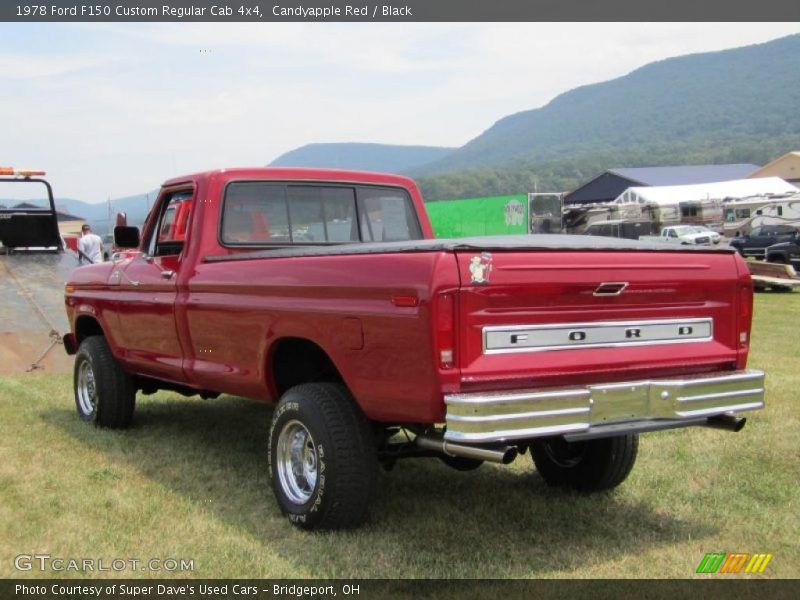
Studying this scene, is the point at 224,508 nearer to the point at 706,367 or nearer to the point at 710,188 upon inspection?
the point at 706,367

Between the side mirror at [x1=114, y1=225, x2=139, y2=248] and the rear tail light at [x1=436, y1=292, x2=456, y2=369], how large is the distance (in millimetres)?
3578

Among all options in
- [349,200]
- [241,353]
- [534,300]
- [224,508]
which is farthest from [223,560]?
[349,200]

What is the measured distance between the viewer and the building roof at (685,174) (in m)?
87.9

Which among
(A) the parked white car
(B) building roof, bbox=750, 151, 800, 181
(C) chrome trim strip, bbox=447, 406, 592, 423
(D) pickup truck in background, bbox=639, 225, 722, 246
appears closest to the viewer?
(C) chrome trim strip, bbox=447, 406, 592, 423

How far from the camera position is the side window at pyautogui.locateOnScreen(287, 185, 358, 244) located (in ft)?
19.9

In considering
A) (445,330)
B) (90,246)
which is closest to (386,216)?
(445,330)

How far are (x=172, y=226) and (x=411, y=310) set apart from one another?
297cm

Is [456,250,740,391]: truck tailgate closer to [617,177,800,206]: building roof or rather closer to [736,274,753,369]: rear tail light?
[736,274,753,369]: rear tail light

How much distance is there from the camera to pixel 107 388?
6.99 meters

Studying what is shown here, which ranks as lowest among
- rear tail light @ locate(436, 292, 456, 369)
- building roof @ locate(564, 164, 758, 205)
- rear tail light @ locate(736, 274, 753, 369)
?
building roof @ locate(564, 164, 758, 205)

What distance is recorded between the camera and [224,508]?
5105 millimetres

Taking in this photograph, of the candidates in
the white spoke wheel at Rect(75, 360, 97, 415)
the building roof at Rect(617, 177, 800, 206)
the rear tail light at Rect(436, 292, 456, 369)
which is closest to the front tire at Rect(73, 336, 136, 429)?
the white spoke wheel at Rect(75, 360, 97, 415)

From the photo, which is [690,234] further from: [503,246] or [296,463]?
[503,246]

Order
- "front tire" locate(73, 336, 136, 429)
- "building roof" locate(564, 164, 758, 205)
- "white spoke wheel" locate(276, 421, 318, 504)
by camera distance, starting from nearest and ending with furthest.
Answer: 1. "white spoke wheel" locate(276, 421, 318, 504)
2. "front tire" locate(73, 336, 136, 429)
3. "building roof" locate(564, 164, 758, 205)
